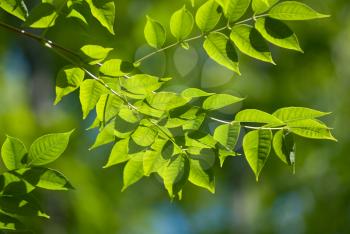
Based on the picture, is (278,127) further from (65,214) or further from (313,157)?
(313,157)

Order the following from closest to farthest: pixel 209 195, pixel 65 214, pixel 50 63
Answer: pixel 65 214, pixel 50 63, pixel 209 195

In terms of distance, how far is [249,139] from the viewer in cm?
194

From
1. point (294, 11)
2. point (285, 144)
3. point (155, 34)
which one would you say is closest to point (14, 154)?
point (155, 34)

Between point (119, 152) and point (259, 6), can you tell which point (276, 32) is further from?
point (119, 152)

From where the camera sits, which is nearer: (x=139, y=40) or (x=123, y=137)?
A: (x=123, y=137)

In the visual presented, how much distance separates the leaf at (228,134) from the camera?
1903 mm

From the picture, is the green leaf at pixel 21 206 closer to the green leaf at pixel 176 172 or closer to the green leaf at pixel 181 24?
the green leaf at pixel 176 172

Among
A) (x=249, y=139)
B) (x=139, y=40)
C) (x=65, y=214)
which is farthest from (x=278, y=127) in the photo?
(x=139, y=40)

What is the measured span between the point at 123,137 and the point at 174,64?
7769 millimetres

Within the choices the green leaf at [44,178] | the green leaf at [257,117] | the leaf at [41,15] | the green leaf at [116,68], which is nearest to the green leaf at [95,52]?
the green leaf at [116,68]

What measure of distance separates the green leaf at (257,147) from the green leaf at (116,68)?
0.41 metres

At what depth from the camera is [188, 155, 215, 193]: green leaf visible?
195 cm

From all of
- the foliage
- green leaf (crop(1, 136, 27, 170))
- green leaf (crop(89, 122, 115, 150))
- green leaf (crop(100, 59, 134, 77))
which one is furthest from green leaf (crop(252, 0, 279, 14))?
green leaf (crop(1, 136, 27, 170))

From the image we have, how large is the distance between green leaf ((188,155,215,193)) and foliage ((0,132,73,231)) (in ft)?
1.25
